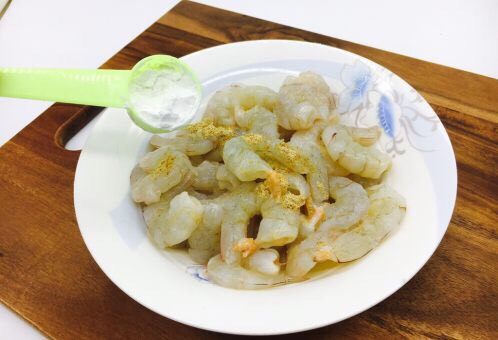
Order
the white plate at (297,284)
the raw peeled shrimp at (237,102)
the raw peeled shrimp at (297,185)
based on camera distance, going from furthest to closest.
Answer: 1. the raw peeled shrimp at (237,102)
2. the raw peeled shrimp at (297,185)
3. the white plate at (297,284)

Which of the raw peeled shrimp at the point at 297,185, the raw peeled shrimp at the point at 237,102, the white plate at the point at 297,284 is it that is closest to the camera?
the white plate at the point at 297,284

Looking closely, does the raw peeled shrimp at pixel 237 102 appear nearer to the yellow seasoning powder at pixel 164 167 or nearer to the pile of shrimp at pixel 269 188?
the pile of shrimp at pixel 269 188

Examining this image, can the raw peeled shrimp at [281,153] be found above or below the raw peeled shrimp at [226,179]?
above

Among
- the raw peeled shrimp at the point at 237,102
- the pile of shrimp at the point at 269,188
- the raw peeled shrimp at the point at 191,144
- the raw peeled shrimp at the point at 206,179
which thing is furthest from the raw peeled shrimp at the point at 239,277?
the raw peeled shrimp at the point at 237,102

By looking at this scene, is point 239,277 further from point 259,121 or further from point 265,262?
point 259,121

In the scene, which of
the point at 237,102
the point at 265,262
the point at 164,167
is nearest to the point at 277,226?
the point at 265,262

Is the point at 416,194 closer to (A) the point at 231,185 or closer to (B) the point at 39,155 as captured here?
(A) the point at 231,185

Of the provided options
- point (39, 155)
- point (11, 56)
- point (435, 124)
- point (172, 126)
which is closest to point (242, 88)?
point (172, 126)
